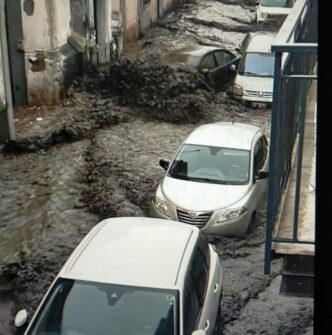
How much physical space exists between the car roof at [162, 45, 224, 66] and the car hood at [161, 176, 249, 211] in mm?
8869

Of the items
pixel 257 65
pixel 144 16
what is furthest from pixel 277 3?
pixel 257 65

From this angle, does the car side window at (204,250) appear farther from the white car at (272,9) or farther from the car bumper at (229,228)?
the white car at (272,9)

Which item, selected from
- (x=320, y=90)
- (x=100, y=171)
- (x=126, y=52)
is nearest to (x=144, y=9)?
(x=126, y=52)

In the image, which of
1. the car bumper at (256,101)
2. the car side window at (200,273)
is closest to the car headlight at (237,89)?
the car bumper at (256,101)

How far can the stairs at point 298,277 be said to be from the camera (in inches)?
174

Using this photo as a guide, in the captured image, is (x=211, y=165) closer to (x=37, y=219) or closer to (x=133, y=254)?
(x=37, y=219)

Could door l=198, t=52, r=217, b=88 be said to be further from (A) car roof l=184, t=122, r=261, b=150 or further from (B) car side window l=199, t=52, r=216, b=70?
(A) car roof l=184, t=122, r=261, b=150

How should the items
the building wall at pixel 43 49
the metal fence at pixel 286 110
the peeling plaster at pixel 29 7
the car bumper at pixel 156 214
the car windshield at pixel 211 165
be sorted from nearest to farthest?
the metal fence at pixel 286 110
the car bumper at pixel 156 214
the car windshield at pixel 211 165
the peeling plaster at pixel 29 7
the building wall at pixel 43 49

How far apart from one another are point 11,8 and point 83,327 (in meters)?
12.5

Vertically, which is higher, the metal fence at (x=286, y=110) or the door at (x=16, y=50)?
the metal fence at (x=286, y=110)

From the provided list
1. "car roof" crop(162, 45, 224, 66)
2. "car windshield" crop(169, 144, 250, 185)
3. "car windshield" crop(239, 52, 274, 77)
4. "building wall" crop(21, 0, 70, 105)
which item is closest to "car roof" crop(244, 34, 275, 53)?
"car windshield" crop(239, 52, 274, 77)

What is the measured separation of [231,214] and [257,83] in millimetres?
8220

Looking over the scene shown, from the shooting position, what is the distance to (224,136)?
40.3ft

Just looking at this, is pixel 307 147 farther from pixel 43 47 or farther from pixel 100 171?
pixel 43 47
